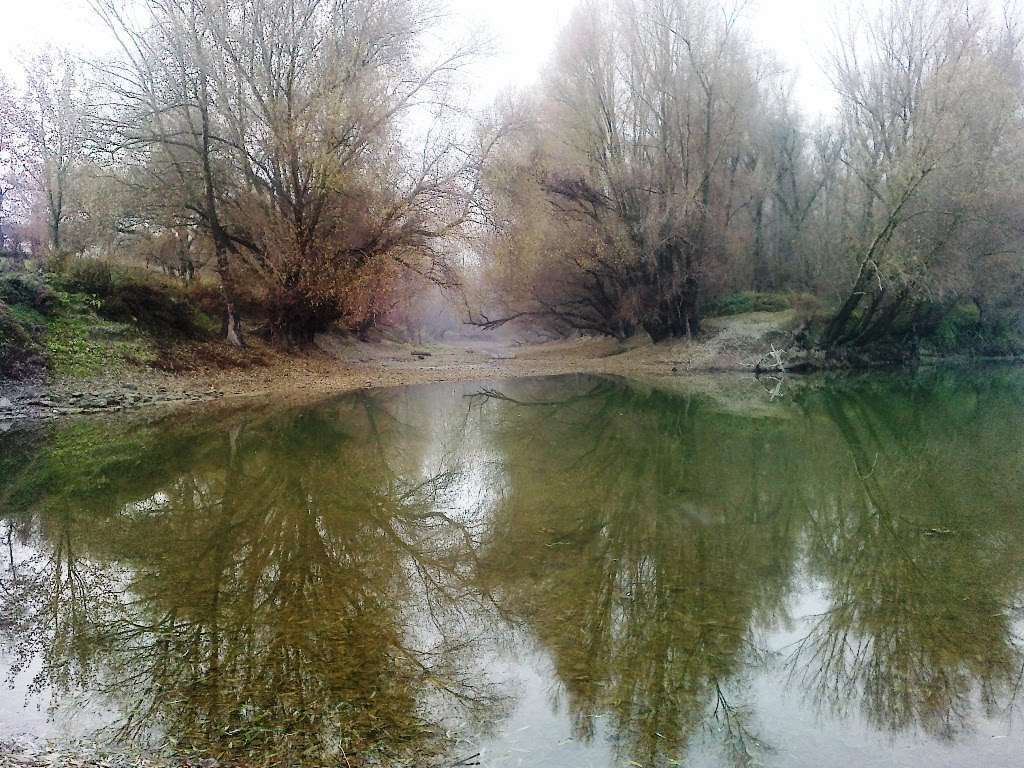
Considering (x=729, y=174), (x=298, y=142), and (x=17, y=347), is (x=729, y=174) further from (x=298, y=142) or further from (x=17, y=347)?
(x=17, y=347)

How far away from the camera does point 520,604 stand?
18.4 feet

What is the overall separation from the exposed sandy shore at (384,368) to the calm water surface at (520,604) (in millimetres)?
4163

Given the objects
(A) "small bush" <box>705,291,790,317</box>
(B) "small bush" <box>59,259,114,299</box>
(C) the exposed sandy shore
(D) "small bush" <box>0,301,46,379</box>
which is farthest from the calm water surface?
(A) "small bush" <box>705,291,790,317</box>

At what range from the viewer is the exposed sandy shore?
50.6 feet

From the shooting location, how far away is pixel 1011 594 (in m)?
5.75

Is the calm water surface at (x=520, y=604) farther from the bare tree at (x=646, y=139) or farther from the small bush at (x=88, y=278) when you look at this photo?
the bare tree at (x=646, y=139)

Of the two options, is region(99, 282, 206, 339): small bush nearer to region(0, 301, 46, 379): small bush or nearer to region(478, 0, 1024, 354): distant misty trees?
region(0, 301, 46, 379): small bush

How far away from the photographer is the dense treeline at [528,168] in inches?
835

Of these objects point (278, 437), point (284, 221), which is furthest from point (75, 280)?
point (278, 437)

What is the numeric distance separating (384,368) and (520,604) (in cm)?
2216

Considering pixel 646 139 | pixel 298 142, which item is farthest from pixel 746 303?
pixel 298 142

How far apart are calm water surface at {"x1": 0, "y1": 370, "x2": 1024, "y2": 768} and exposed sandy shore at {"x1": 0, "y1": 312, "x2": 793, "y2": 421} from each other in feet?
13.7

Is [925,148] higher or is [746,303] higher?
[925,148]

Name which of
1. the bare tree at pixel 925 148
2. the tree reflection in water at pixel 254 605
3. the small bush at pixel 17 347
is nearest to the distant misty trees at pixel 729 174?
the bare tree at pixel 925 148
